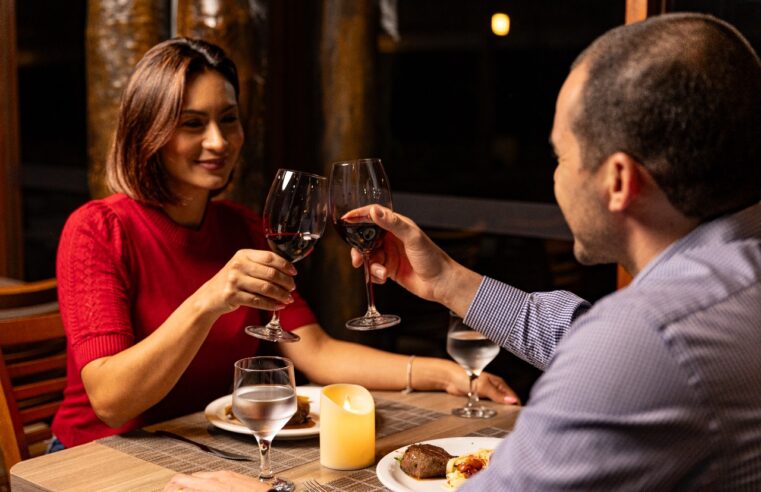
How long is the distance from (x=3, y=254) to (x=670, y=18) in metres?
3.85

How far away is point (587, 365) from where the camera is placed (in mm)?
961

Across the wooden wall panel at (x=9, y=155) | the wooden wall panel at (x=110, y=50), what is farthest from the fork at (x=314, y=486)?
the wooden wall panel at (x=9, y=155)

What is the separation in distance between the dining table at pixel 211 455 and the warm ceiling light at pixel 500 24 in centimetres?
155

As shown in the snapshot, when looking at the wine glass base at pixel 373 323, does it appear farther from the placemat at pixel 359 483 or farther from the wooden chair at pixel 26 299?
the wooden chair at pixel 26 299

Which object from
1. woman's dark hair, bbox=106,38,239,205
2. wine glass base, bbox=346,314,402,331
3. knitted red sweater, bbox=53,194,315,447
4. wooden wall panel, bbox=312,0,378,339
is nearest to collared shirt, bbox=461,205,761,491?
wine glass base, bbox=346,314,402,331

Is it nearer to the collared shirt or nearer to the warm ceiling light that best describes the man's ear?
the collared shirt

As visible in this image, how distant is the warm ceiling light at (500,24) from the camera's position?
3.08 m

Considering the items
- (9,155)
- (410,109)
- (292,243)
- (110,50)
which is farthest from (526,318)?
(9,155)

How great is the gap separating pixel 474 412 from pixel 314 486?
1.75 ft

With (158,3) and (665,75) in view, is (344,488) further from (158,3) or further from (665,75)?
(158,3)

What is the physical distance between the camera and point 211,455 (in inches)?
65.4

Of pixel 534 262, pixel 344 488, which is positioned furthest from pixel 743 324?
pixel 534 262

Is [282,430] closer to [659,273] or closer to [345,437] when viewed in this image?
[345,437]

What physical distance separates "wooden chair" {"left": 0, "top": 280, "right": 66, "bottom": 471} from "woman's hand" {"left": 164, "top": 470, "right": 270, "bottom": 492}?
28.5 inches
